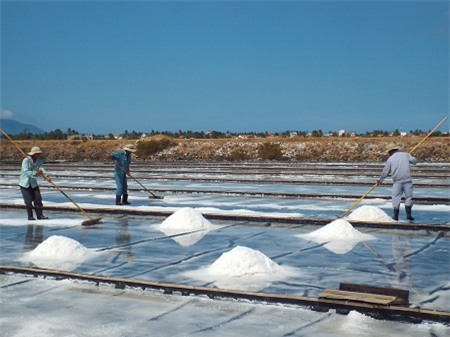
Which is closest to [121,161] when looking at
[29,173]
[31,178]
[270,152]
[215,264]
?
[31,178]

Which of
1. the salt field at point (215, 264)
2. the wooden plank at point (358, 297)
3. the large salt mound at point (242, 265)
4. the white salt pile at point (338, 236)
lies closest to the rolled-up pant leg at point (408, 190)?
the salt field at point (215, 264)

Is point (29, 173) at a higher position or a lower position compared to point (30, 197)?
higher

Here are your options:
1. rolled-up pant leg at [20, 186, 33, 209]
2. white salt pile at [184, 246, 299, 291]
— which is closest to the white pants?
white salt pile at [184, 246, 299, 291]

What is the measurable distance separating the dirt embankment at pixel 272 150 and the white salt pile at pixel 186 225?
28.2m

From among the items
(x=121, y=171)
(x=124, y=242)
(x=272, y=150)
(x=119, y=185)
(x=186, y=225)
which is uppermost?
(x=272, y=150)

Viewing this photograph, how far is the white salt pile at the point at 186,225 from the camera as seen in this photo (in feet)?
31.7

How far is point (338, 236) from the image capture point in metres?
9.05

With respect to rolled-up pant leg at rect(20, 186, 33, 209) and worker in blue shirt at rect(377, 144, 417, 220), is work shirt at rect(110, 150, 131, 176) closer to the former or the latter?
rolled-up pant leg at rect(20, 186, 33, 209)

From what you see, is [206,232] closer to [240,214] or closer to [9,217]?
[240,214]

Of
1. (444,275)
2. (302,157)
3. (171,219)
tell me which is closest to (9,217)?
(171,219)

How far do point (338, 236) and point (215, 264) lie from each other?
9.13ft

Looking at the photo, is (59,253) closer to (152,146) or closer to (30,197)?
(30,197)

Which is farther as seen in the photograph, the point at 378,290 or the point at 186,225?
the point at 186,225

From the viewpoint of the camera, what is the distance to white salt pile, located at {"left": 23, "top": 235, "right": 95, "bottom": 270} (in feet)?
24.3
